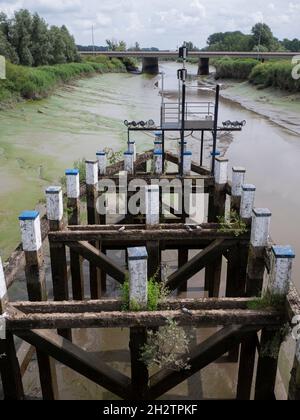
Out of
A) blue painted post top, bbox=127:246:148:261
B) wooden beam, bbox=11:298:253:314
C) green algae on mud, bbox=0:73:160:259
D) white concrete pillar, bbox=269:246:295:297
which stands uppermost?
blue painted post top, bbox=127:246:148:261

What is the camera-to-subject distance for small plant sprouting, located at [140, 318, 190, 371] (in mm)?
4766

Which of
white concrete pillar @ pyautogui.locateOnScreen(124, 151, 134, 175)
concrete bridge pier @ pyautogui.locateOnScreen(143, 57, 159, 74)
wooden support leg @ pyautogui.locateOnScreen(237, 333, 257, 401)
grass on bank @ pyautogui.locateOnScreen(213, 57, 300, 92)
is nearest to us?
wooden support leg @ pyautogui.locateOnScreen(237, 333, 257, 401)

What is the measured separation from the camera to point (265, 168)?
19.1 metres

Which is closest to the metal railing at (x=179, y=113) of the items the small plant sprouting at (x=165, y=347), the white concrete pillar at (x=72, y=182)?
the white concrete pillar at (x=72, y=182)

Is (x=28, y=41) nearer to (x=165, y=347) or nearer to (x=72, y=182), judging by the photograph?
(x=72, y=182)

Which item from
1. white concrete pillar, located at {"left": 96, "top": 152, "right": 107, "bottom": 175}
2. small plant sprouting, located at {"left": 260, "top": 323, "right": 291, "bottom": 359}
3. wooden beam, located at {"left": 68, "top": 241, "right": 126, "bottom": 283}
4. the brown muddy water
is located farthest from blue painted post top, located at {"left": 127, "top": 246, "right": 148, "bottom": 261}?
white concrete pillar, located at {"left": 96, "top": 152, "right": 107, "bottom": 175}

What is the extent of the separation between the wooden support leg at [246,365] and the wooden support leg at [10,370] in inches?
113

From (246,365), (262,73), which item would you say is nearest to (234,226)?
(246,365)

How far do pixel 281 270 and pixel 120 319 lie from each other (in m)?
1.92

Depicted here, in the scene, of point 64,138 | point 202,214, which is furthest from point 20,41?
point 202,214

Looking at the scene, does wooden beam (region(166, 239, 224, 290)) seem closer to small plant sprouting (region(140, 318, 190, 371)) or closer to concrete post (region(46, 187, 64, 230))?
small plant sprouting (region(140, 318, 190, 371))

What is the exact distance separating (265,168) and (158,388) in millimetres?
15268

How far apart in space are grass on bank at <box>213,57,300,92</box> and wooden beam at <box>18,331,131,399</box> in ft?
125
